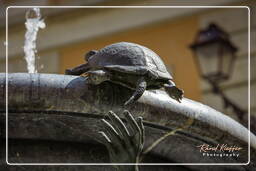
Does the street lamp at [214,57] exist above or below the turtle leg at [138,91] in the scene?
above

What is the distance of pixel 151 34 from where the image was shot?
8.11 metres

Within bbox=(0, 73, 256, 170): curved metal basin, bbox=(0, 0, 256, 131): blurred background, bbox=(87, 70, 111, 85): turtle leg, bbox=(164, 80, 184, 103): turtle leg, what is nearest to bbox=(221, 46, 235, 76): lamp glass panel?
bbox=(0, 0, 256, 131): blurred background

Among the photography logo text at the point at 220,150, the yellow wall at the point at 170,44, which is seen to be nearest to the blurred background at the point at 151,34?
the yellow wall at the point at 170,44

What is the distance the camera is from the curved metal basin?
2.10 metres

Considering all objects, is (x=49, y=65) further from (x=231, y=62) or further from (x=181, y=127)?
(x=181, y=127)

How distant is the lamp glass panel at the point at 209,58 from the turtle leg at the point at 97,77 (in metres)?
3.55

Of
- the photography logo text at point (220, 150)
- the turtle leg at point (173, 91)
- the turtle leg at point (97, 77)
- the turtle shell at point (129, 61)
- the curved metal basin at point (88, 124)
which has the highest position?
the turtle shell at point (129, 61)

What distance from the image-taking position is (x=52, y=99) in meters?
2.11

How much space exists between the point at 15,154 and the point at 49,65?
190 inches

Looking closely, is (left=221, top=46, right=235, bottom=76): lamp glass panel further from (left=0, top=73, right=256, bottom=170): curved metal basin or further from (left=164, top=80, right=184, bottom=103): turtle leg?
(left=164, top=80, right=184, bottom=103): turtle leg

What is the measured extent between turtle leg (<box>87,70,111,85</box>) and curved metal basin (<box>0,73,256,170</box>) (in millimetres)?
22

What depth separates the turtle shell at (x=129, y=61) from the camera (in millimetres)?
2109

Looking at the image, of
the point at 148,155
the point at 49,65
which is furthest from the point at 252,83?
the point at 148,155

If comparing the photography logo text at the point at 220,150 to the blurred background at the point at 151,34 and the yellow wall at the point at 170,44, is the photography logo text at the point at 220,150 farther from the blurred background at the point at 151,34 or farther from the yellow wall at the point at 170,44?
the yellow wall at the point at 170,44
